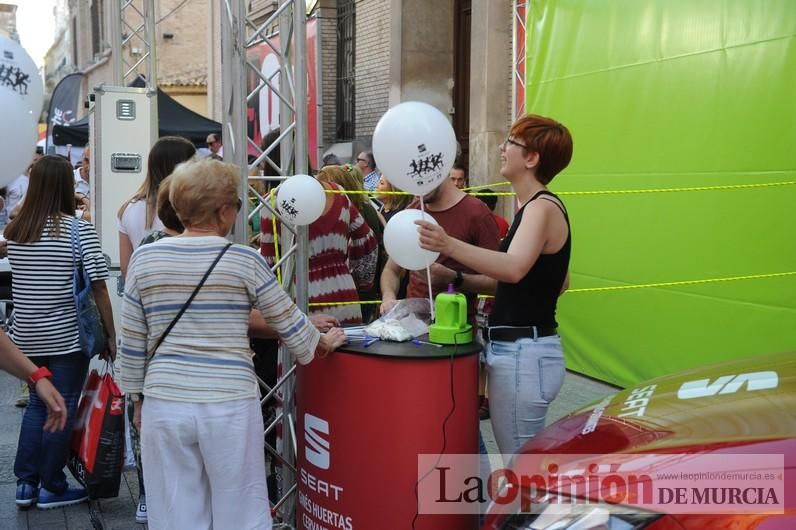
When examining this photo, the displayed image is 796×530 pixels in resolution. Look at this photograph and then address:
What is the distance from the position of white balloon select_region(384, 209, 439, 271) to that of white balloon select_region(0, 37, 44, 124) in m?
1.44

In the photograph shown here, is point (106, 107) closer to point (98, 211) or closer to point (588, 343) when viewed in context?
point (98, 211)

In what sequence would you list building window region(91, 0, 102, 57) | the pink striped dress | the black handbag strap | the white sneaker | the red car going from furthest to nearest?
building window region(91, 0, 102, 57)
the pink striped dress
the white sneaker
the black handbag strap
the red car

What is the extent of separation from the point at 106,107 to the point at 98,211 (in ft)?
3.07

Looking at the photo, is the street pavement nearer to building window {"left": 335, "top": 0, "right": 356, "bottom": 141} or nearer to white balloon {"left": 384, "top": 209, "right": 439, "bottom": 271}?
white balloon {"left": 384, "top": 209, "right": 439, "bottom": 271}

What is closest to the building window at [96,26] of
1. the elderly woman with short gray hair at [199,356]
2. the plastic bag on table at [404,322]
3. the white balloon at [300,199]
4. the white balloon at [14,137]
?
the white balloon at [300,199]

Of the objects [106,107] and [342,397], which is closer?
[342,397]

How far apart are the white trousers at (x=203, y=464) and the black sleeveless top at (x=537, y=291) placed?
3.56ft

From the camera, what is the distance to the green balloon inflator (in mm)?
3588

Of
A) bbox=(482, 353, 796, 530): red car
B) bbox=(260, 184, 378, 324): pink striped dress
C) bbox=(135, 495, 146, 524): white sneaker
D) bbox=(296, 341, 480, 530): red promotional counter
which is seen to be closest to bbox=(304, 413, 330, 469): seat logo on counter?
bbox=(296, 341, 480, 530): red promotional counter

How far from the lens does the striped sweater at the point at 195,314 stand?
3.17 m

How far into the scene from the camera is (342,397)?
11.7 feet

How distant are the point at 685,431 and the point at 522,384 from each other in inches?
42.9

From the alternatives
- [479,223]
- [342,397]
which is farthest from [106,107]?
[342,397]

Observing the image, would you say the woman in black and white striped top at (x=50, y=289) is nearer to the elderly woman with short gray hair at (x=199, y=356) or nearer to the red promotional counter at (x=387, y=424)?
the elderly woman with short gray hair at (x=199, y=356)
